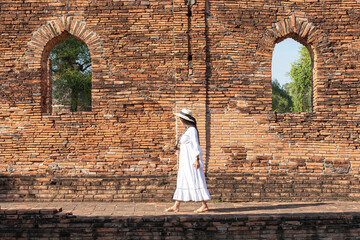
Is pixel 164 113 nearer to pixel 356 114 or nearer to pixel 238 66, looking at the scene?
pixel 238 66

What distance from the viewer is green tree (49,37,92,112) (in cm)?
2486

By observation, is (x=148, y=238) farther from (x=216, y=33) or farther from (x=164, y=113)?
(x=216, y=33)

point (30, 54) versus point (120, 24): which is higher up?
point (120, 24)

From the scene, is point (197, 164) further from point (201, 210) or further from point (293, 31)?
point (293, 31)

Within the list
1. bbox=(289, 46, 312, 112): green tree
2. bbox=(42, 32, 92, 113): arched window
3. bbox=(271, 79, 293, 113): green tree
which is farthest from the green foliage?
bbox=(42, 32, 92, 113): arched window

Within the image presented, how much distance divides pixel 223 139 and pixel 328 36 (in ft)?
10.1

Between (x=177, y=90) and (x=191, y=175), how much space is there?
2.17 meters

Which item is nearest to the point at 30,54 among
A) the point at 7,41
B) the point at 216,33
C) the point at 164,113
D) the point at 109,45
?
the point at 7,41

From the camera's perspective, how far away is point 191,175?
5902 millimetres

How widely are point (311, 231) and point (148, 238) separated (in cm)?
236

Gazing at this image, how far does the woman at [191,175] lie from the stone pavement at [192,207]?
0.22 m

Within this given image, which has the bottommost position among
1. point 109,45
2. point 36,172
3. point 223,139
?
point 36,172

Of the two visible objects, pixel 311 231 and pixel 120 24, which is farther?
pixel 120 24

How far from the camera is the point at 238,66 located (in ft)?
25.1
